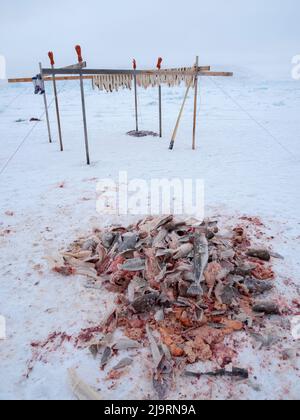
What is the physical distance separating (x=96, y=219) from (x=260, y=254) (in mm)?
3459

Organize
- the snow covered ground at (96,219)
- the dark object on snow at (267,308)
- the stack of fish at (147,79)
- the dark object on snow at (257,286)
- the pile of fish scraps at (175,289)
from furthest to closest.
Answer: the stack of fish at (147,79)
the dark object on snow at (257,286)
the dark object on snow at (267,308)
the pile of fish scraps at (175,289)
the snow covered ground at (96,219)

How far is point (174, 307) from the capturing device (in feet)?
13.0

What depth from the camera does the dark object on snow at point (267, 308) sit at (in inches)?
155

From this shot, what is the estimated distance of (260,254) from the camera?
198 inches

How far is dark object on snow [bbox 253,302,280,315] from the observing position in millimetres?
3928

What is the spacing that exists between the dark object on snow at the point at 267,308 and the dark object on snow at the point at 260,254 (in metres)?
1.17

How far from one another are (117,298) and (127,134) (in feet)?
39.2

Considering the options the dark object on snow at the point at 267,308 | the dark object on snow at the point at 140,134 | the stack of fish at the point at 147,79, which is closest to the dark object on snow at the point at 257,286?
the dark object on snow at the point at 267,308

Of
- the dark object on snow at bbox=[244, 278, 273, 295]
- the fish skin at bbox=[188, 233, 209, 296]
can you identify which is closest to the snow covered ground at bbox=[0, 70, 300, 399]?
the dark object on snow at bbox=[244, 278, 273, 295]

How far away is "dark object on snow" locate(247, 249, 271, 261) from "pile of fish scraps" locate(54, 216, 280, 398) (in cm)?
1

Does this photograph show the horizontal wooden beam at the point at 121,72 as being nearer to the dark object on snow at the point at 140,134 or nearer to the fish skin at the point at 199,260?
the dark object on snow at the point at 140,134

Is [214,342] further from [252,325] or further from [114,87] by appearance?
[114,87]

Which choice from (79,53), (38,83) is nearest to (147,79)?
(79,53)

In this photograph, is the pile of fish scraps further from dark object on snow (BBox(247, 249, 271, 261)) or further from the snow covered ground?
the snow covered ground
